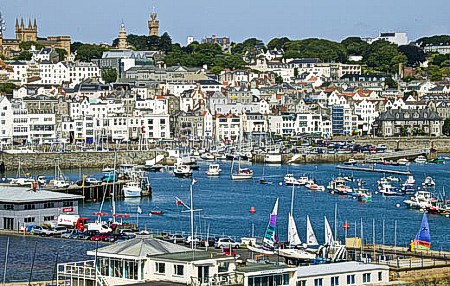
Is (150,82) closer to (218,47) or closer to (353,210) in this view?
(218,47)

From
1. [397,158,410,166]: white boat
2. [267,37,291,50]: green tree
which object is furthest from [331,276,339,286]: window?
[267,37,291,50]: green tree

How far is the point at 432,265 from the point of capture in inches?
677

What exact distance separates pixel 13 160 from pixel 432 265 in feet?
122

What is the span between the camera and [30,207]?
2636 cm

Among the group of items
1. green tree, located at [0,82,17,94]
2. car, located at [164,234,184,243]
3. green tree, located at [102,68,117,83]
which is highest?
green tree, located at [102,68,117,83]

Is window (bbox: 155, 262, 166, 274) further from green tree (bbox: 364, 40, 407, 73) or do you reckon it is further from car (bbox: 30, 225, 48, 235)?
green tree (bbox: 364, 40, 407, 73)

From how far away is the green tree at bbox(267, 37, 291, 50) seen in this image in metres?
106

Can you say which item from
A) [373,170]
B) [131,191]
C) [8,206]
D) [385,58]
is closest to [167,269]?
[8,206]

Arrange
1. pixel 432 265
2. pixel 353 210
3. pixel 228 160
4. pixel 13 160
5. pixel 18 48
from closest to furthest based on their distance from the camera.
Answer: pixel 432 265 < pixel 353 210 < pixel 13 160 < pixel 228 160 < pixel 18 48

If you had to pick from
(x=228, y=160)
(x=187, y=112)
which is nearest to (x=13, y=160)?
(x=228, y=160)

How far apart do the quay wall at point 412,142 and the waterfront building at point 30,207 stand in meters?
38.0

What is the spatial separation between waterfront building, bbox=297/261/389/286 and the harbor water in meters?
5.14

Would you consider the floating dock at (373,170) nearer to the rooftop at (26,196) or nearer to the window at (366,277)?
the rooftop at (26,196)

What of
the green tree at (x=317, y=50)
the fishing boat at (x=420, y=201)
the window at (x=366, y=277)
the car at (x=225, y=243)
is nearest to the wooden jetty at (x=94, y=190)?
the fishing boat at (x=420, y=201)
